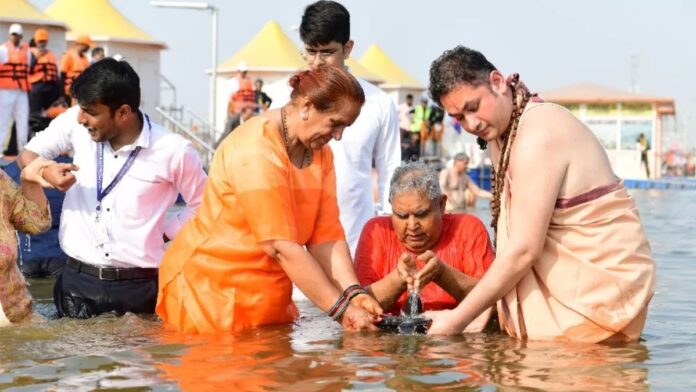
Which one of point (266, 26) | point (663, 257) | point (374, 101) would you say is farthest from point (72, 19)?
point (374, 101)

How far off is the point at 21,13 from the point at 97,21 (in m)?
9.37

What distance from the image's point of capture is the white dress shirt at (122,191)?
6594 mm

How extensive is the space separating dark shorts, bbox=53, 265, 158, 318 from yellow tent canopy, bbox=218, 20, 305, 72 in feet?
113

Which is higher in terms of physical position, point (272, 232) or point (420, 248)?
point (272, 232)

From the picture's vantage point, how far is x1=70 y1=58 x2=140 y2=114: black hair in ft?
20.7

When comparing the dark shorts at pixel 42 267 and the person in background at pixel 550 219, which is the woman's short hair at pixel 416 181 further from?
the dark shorts at pixel 42 267

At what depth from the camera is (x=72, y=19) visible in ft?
109

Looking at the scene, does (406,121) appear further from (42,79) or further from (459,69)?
(459,69)

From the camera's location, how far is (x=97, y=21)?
32.8 meters

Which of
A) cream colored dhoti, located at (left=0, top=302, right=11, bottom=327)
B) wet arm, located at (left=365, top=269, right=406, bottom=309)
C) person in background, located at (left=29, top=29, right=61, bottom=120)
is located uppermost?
person in background, located at (left=29, top=29, right=61, bottom=120)

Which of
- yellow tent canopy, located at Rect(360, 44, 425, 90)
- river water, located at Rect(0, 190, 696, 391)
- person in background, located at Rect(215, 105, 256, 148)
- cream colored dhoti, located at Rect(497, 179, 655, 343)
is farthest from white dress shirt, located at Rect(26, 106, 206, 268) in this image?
yellow tent canopy, located at Rect(360, 44, 425, 90)

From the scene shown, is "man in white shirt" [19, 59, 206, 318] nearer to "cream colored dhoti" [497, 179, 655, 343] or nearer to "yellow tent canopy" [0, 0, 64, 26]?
"cream colored dhoti" [497, 179, 655, 343]

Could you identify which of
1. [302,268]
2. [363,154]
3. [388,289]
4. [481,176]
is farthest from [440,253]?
[481,176]

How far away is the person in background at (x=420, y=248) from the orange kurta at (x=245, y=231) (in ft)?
1.40
